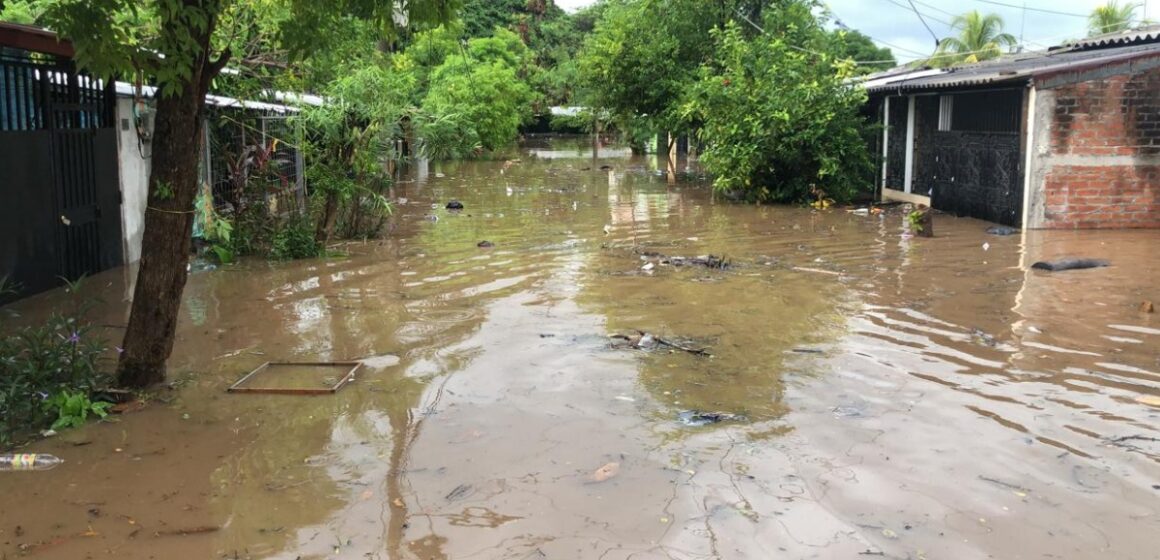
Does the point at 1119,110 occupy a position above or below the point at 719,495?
above

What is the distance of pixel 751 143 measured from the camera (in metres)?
19.5

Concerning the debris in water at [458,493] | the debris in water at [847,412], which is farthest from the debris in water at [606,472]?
the debris in water at [847,412]

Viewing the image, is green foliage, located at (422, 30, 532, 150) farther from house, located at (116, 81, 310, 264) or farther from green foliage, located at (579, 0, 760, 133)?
house, located at (116, 81, 310, 264)

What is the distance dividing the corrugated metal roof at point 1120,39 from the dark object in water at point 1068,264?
8.68 meters

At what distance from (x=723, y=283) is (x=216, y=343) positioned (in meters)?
5.40

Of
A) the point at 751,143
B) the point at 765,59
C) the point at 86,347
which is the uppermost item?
the point at 765,59

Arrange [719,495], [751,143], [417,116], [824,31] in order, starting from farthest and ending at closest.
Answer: [824,31], [751,143], [417,116], [719,495]

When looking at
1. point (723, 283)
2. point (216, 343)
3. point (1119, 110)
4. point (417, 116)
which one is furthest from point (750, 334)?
point (1119, 110)

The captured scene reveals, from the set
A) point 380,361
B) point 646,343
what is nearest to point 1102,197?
point 646,343

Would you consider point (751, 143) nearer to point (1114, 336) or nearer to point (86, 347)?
point (1114, 336)

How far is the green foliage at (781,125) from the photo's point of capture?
1909 cm

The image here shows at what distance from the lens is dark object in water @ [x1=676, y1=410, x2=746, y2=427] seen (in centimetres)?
597

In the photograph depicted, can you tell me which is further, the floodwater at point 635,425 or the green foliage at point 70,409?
the green foliage at point 70,409

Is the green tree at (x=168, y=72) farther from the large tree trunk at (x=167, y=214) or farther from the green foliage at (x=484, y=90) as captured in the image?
the green foliage at (x=484, y=90)
